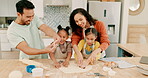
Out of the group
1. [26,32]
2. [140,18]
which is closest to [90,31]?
[26,32]

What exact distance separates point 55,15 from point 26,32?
195cm

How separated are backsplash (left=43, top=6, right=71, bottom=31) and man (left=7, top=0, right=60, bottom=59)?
1.72 m

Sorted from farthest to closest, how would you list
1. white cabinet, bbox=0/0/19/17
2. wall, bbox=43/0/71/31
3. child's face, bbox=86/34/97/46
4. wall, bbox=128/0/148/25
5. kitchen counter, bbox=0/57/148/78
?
white cabinet, bbox=0/0/19/17 < wall, bbox=128/0/148/25 < wall, bbox=43/0/71/31 < child's face, bbox=86/34/97/46 < kitchen counter, bbox=0/57/148/78

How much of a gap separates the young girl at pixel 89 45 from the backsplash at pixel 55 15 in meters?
1.89

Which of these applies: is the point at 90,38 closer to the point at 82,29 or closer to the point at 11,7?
the point at 82,29

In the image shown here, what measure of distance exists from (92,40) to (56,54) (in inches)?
17.9

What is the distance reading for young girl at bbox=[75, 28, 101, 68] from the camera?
A: 5.07 ft

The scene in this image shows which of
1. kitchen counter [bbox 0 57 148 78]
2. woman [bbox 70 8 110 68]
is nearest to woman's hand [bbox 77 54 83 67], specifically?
woman [bbox 70 8 110 68]

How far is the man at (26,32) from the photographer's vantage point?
143cm

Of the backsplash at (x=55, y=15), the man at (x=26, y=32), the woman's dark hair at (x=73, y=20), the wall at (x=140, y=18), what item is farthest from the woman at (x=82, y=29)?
the wall at (x=140, y=18)

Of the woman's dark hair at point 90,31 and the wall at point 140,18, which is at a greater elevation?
the wall at point 140,18

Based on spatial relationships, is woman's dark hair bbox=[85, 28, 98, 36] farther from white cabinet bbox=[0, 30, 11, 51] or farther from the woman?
white cabinet bbox=[0, 30, 11, 51]

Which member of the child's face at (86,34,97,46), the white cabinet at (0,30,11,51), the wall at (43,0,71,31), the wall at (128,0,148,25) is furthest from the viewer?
the white cabinet at (0,30,11,51)

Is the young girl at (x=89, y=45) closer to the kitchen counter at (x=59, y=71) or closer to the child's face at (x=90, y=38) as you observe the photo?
the child's face at (x=90, y=38)
